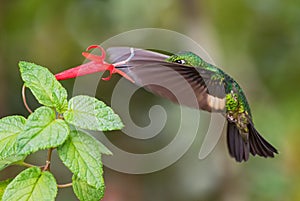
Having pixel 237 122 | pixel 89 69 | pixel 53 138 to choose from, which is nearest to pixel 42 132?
pixel 53 138

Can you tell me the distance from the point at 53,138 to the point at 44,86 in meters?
0.16

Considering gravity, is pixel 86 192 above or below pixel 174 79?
below

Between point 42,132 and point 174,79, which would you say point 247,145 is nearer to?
point 174,79

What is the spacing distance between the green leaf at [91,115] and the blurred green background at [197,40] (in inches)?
97.8

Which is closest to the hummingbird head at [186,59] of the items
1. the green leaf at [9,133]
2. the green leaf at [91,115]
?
the green leaf at [91,115]

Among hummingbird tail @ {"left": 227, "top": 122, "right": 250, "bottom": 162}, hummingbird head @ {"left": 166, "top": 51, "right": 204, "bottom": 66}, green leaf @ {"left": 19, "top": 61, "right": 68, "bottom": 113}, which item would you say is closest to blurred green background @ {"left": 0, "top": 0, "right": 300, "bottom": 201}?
hummingbird tail @ {"left": 227, "top": 122, "right": 250, "bottom": 162}

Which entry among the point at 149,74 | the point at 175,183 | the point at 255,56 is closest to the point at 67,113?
the point at 149,74

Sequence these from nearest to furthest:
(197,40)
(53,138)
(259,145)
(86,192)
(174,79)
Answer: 1. (53,138)
2. (86,192)
3. (174,79)
4. (259,145)
5. (197,40)

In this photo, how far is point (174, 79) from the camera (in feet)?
4.42

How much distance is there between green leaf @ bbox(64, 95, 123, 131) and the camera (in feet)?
3.51

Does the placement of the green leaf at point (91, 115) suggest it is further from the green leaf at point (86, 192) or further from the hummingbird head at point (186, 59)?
the hummingbird head at point (186, 59)

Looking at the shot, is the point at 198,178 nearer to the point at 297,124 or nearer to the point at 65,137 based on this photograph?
the point at 297,124

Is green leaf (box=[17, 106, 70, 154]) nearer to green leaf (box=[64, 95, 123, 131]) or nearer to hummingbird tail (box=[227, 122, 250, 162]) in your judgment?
green leaf (box=[64, 95, 123, 131])

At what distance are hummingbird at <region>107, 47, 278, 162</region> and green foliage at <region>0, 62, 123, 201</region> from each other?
20cm
